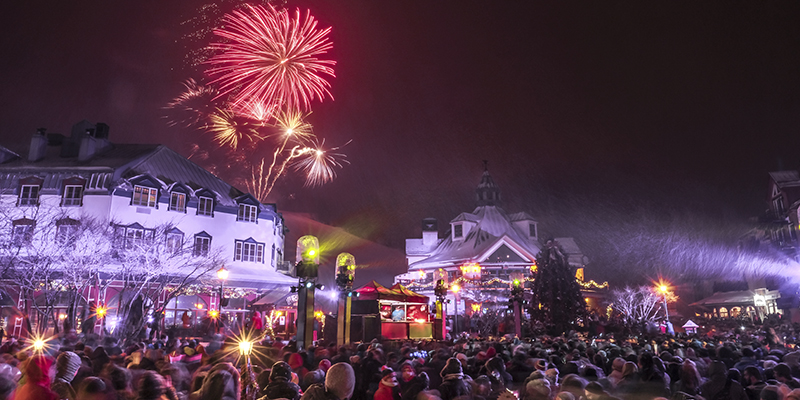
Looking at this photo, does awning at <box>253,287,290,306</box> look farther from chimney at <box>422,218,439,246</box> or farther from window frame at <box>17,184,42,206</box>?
chimney at <box>422,218,439,246</box>

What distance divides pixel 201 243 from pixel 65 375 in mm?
32299

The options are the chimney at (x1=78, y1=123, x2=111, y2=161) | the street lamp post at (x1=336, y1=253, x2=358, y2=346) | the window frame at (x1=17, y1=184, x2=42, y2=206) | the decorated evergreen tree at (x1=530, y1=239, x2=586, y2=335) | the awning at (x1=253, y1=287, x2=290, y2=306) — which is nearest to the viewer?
the street lamp post at (x1=336, y1=253, x2=358, y2=346)

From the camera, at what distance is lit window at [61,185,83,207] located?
109 ft

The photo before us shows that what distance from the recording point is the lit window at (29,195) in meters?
33.2

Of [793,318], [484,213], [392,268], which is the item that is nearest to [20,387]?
[793,318]

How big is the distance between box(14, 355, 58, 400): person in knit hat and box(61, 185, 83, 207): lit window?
1305 inches

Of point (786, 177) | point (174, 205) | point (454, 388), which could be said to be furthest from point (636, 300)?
point (454, 388)

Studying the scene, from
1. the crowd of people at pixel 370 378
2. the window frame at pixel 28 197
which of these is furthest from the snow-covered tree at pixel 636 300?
the window frame at pixel 28 197

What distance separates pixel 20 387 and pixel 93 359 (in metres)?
3.86

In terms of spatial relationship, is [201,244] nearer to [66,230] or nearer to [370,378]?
[66,230]

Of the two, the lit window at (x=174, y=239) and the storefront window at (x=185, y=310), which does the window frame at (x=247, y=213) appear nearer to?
the lit window at (x=174, y=239)

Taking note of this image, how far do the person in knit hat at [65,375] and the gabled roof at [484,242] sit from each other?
5165cm

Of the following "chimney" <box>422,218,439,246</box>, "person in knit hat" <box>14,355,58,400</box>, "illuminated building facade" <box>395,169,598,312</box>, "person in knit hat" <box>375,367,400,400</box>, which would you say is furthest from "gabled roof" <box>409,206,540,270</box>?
"person in knit hat" <box>14,355,58,400</box>

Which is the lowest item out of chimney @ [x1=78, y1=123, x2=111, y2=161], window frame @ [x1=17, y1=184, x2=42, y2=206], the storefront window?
the storefront window
